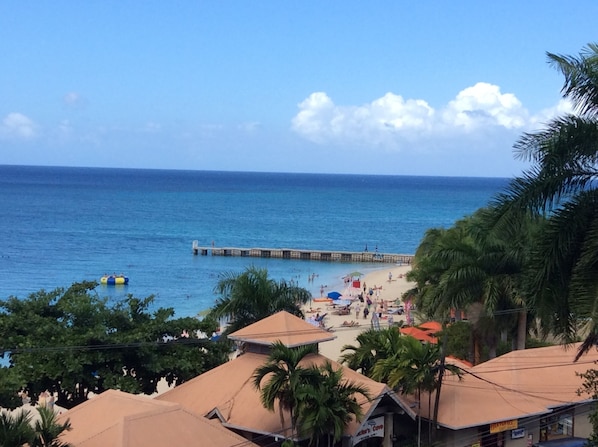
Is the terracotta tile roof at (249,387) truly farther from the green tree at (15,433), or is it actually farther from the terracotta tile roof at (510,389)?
the green tree at (15,433)

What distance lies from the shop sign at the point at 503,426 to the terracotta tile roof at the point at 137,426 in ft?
22.0

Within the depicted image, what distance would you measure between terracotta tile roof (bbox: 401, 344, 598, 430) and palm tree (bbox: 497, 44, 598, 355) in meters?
6.06

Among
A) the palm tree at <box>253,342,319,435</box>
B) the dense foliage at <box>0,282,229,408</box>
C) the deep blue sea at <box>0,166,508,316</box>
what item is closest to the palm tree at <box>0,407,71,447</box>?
the palm tree at <box>253,342,319,435</box>

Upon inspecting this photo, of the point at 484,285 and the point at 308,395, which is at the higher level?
the point at 484,285

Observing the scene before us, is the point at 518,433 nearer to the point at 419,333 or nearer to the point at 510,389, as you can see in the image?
the point at 510,389

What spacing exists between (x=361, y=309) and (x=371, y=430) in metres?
35.3

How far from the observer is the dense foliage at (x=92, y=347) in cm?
1794

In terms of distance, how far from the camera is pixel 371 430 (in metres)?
16.4

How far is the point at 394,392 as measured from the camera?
53.0 feet

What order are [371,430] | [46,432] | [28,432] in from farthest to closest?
1. [371,430]
2. [46,432]
3. [28,432]

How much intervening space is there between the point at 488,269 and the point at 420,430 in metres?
6.92

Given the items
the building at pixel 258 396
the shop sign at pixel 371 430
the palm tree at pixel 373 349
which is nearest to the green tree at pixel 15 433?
the building at pixel 258 396

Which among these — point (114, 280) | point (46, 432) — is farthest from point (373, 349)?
point (114, 280)

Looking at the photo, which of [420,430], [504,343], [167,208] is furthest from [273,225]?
[420,430]
